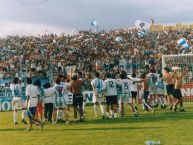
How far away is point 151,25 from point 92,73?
22.9 metres

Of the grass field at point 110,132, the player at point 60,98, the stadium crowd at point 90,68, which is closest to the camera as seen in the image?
the grass field at point 110,132

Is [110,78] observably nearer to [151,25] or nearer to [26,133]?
[26,133]

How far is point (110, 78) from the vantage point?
22.7m

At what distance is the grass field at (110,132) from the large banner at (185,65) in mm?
12589

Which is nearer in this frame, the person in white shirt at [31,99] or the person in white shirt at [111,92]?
the person in white shirt at [31,99]

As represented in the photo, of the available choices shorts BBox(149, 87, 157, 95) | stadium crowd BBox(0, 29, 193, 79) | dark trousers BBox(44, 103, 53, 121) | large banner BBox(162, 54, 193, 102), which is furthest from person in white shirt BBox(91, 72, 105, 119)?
stadium crowd BBox(0, 29, 193, 79)

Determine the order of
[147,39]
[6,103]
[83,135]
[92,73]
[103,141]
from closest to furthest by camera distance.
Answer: [103,141]
[83,135]
[6,103]
[92,73]
[147,39]

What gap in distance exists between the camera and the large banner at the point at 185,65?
3400 centimetres

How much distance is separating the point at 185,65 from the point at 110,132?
1876 centimetres

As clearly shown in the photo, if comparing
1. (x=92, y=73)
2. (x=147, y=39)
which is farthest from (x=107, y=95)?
(x=147, y=39)

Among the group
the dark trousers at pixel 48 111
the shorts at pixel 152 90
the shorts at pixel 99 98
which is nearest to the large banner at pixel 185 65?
the shorts at pixel 152 90

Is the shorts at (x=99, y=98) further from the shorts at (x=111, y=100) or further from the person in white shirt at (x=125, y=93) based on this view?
the person in white shirt at (x=125, y=93)

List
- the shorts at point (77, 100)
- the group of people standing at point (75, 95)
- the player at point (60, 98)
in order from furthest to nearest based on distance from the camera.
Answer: the shorts at point (77, 100) < the player at point (60, 98) < the group of people standing at point (75, 95)

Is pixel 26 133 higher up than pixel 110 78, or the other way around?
pixel 110 78
